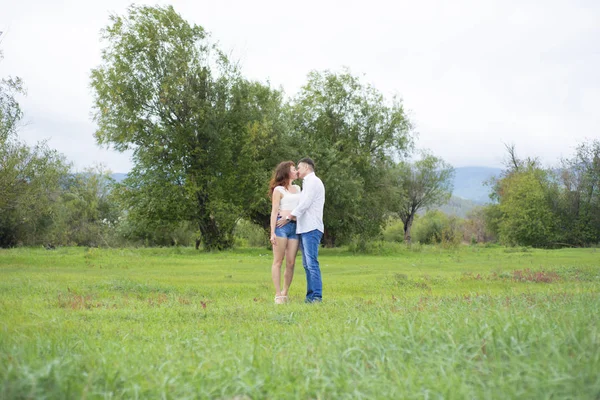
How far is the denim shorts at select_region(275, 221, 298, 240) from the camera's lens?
11781 mm

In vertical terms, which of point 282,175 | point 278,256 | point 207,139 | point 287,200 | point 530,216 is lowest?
point 278,256

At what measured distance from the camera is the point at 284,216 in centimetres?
1169

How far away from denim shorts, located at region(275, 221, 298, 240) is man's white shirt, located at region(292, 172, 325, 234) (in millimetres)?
254

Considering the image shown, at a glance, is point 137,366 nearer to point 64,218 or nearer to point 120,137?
point 120,137

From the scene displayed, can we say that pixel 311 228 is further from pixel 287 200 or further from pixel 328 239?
pixel 328 239

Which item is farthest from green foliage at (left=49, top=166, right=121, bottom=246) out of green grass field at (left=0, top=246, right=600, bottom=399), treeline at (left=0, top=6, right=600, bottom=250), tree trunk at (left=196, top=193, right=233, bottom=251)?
green grass field at (left=0, top=246, right=600, bottom=399)

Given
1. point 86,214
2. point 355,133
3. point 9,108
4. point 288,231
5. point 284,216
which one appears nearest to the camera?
point 284,216

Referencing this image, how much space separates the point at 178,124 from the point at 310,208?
28.5 meters

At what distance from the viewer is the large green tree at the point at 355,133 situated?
154 feet

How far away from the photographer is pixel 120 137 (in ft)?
121

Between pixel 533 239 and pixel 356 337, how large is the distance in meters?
59.9

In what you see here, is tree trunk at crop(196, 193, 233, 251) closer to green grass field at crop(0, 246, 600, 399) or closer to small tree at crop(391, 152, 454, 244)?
green grass field at crop(0, 246, 600, 399)

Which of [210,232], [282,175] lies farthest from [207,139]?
[282,175]

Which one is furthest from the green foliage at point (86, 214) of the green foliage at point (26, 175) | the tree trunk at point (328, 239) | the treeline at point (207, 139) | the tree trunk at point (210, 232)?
the green foliage at point (26, 175)
